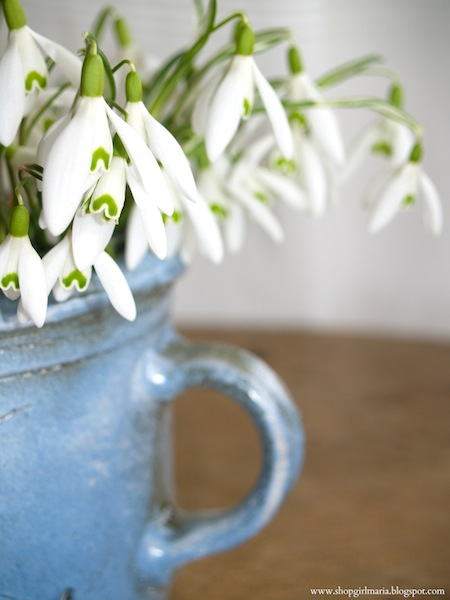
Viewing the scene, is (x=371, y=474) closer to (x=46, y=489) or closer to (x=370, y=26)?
(x=46, y=489)

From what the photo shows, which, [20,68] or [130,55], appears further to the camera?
[130,55]

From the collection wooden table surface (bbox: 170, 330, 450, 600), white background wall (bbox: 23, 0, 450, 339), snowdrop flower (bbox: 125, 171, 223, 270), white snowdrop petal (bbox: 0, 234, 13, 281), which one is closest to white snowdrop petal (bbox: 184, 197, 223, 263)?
snowdrop flower (bbox: 125, 171, 223, 270)

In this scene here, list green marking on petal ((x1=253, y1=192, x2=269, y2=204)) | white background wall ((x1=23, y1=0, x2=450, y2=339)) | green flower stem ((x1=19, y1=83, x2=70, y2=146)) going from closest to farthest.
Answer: green flower stem ((x1=19, y1=83, x2=70, y2=146))
green marking on petal ((x1=253, y1=192, x2=269, y2=204))
white background wall ((x1=23, y1=0, x2=450, y2=339))

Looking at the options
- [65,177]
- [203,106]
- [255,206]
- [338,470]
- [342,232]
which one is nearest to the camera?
[65,177]

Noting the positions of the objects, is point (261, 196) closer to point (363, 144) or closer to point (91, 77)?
point (363, 144)

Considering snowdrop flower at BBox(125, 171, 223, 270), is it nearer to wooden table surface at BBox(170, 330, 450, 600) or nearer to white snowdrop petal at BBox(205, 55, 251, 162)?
white snowdrop petal at BBox(205, 55, 251, 162)

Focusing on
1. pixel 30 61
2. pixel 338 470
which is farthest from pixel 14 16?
pixel 338 470

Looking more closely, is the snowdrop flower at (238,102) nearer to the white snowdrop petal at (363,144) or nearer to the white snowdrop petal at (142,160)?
the white snowdrop petal at (142,160)
